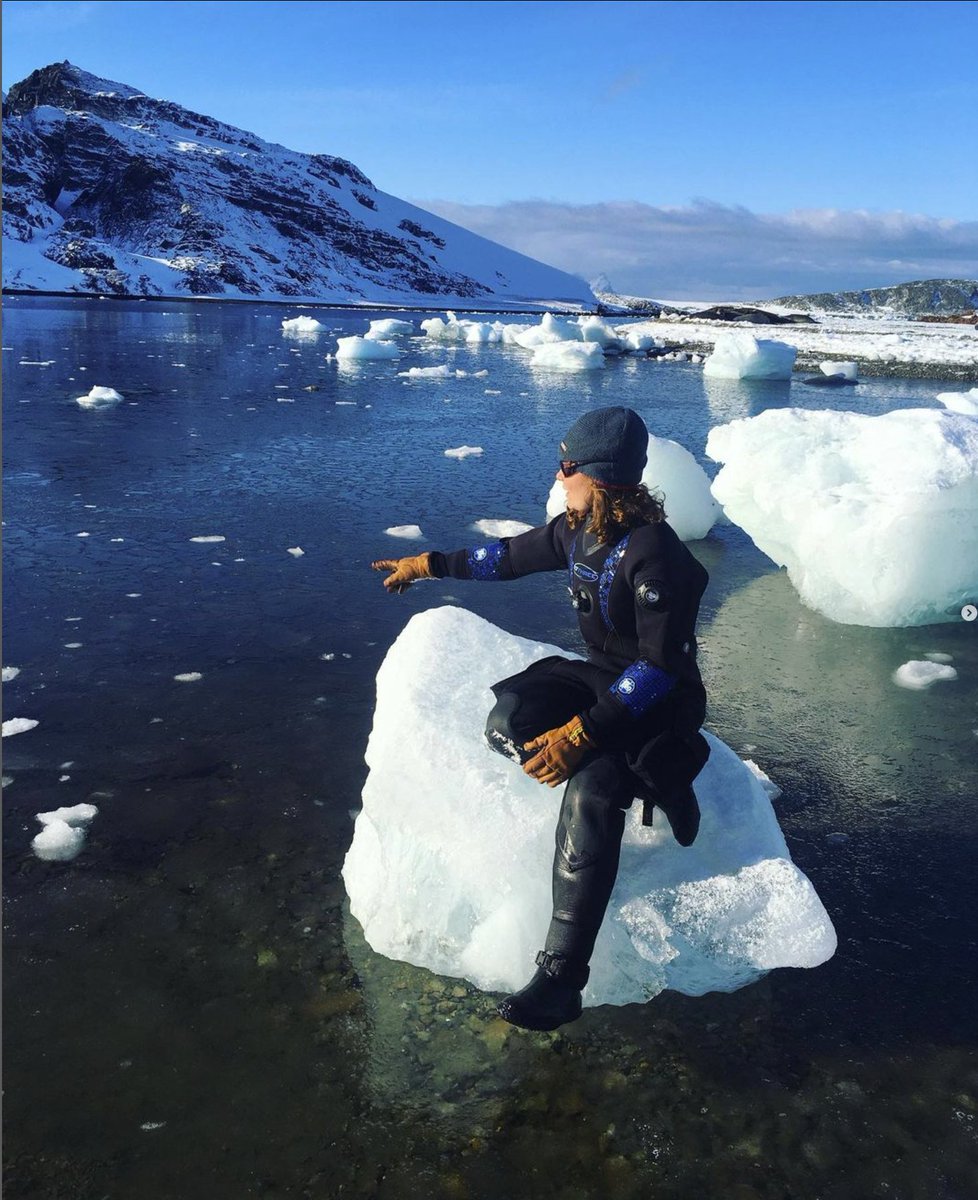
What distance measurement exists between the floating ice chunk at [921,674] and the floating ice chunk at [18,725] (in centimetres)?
498

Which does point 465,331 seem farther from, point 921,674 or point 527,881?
point 527,881

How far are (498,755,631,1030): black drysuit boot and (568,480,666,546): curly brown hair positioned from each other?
2.44 feet

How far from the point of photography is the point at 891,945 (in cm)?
326

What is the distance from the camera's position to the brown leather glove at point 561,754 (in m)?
2.68

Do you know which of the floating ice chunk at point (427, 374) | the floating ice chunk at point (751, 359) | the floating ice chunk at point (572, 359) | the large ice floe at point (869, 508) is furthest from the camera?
the floating ice chunk at point (572, 359)

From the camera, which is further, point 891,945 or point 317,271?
point 317,271

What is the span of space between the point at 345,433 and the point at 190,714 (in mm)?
10228

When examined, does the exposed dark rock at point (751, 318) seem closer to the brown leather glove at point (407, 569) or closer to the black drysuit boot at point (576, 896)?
the brown leather glove at point (407, 569)

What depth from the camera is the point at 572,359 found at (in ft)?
92.6

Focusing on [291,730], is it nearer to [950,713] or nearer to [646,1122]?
[646,1122]

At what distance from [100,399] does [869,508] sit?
13985 millimetres

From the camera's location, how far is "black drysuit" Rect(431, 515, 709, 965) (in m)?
2.71

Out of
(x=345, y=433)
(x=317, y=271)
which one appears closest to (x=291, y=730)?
(x=345, y=433)

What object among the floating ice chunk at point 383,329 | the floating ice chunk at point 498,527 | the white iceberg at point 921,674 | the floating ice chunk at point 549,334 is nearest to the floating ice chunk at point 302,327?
the floating ice chunk at point 383,329
